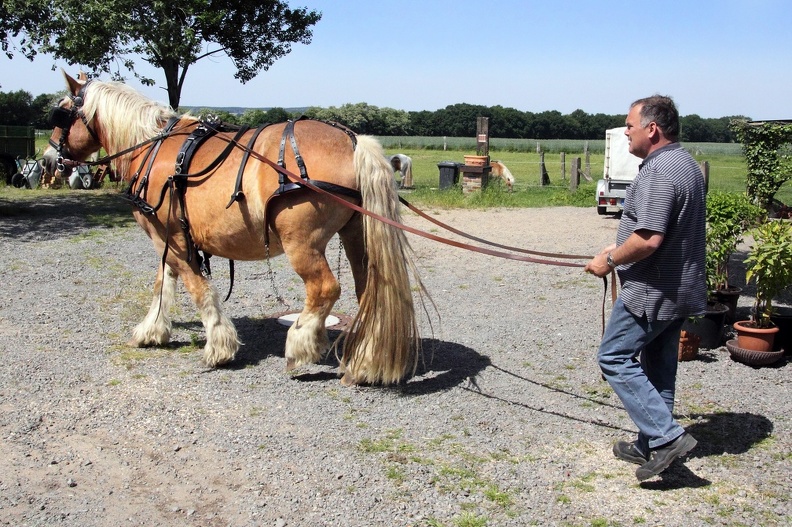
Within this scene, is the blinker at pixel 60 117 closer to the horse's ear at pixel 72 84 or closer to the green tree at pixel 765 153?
the horse's ear at pixel 72 84

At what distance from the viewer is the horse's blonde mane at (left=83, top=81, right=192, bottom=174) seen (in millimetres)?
5906

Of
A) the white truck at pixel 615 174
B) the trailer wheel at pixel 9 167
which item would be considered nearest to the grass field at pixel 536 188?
the white truck at pixel 615 174

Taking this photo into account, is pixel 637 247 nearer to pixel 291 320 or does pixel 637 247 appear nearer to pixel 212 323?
pixel 212 323

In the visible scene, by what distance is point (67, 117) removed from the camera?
6074mm

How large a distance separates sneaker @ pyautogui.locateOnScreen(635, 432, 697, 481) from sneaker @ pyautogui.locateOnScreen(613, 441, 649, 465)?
0.21 meters

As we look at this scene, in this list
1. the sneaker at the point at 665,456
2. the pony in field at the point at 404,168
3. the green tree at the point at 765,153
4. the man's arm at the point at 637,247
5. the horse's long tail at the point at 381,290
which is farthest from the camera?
the pony in field at the point at 404,168

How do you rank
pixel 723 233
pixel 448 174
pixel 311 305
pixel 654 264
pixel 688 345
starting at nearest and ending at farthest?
1. pixel 654 264
2. pixel 311 305
3. pixel 688 345
4. pixel 723 233
5. pixel 448 174

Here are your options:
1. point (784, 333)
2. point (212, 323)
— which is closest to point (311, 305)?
point (212, 323)

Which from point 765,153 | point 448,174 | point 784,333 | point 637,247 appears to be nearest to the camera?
point 637,247

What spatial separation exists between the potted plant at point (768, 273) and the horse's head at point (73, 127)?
5.65 meters

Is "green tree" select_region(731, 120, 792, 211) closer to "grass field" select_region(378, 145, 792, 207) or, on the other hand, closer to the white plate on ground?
"grass field" select_region(378, 145, 792, 207)

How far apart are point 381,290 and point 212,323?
1.50 metres

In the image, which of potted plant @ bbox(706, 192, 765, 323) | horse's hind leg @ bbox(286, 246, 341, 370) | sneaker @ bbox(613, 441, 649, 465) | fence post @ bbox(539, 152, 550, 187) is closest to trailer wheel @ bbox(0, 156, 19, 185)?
fence post @ bbox(539, 152, 550, 187)

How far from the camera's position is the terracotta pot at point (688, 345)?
5.73 meters
